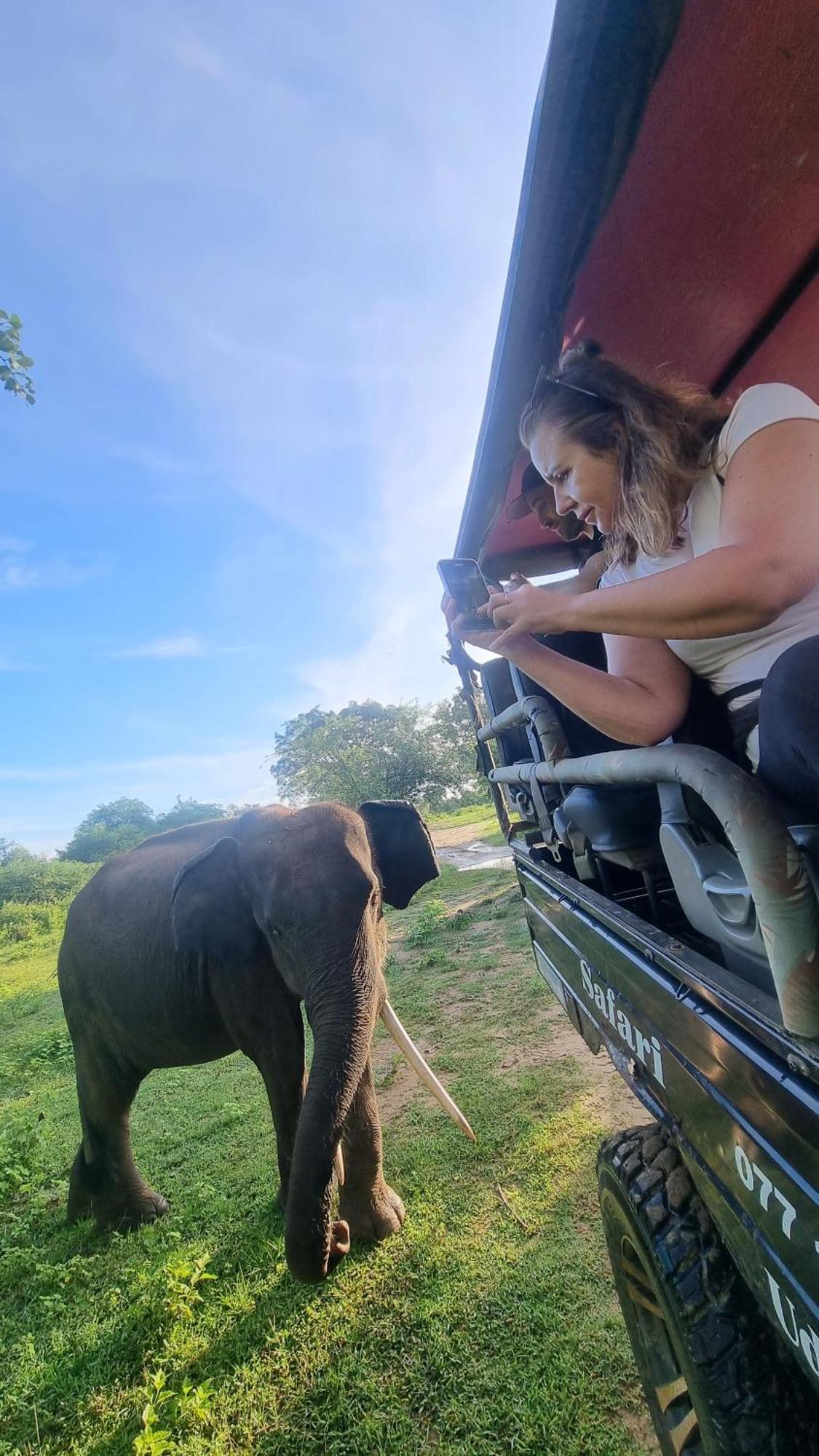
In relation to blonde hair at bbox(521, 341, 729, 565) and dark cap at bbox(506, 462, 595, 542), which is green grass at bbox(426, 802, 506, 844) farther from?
blonde hair at bbox(521, 341, 729, 565)

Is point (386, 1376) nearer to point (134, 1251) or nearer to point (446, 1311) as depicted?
point (446, 1311)

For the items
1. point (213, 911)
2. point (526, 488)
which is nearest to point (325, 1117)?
point (213, 911)

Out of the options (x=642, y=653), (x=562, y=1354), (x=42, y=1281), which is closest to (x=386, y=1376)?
(x=562, y=1354)

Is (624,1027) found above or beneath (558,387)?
beneath

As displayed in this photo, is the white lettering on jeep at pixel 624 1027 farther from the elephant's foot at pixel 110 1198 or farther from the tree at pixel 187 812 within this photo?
the tree at pixel 187 812

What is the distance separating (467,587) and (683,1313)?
5.68 feet

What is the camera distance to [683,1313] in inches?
45.3

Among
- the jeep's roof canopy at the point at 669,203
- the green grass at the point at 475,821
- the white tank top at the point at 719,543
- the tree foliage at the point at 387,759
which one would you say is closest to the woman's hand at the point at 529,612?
the white tank top at the point at 719,543

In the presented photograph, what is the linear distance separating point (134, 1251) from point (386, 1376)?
1.62m

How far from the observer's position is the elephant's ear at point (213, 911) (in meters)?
2.71

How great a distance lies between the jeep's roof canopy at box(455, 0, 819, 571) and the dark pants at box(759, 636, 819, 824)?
115 centimetres

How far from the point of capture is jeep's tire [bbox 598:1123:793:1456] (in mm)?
1058

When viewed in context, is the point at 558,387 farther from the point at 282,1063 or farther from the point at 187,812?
the point at 187,812

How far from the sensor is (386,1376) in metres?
1.89
